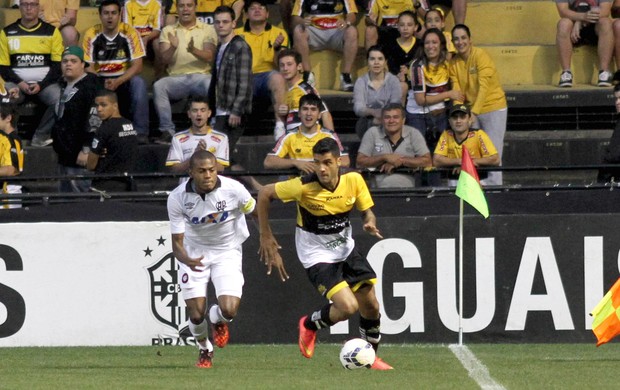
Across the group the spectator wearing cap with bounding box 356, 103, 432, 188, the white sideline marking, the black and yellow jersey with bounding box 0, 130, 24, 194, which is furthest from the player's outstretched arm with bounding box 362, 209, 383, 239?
the black and yellow jersey with bounding box 0, 130, 24, 194

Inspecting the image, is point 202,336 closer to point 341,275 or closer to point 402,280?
point 341,275

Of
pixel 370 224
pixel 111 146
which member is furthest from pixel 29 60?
pixel 370 224

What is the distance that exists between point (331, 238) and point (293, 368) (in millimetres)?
1103

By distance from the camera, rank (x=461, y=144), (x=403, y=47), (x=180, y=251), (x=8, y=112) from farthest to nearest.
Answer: (x=403, y=47) < (x=8, y=112) < (x=461, y=144) < (x=180, y=251)

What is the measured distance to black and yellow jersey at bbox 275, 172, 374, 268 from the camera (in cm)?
1022

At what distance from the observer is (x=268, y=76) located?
15773mm

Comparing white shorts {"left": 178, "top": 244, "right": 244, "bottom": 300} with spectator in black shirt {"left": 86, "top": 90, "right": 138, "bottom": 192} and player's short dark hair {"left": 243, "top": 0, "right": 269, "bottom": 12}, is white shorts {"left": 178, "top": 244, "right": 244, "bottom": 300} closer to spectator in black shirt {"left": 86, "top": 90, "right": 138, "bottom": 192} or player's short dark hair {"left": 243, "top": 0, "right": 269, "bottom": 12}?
spectator in black shirt {"left": 86, "top": 90, "right": 138, "bottom": 192}

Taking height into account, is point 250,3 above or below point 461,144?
above

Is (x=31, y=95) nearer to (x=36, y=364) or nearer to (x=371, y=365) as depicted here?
(x=36, y=364)

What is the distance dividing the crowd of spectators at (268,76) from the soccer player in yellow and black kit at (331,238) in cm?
314

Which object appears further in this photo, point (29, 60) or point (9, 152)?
point (29, 60)

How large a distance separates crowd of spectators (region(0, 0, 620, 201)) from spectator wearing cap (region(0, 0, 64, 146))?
0.06 feet

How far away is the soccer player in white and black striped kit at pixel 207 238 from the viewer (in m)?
10.4

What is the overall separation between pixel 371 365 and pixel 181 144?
5039 mm
